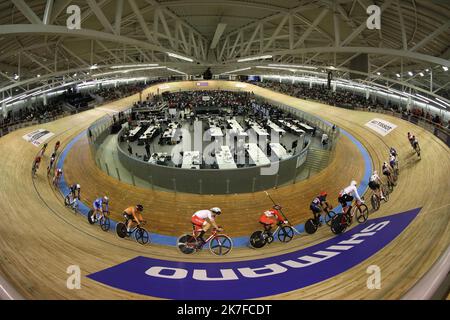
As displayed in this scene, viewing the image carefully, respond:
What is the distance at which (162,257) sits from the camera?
19.7 ft

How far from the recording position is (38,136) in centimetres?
1526

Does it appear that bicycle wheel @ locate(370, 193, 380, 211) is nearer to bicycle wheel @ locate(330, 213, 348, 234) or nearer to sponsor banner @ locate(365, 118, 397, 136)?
bicycle wheel @ locate(330, 213, 348, 234)

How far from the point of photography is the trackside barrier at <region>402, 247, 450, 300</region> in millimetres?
1566

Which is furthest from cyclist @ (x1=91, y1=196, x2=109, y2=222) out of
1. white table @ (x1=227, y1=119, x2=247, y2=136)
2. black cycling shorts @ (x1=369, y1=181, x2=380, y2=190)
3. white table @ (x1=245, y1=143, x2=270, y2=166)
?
white table @ (x1=227, y1=119, x2=247, y2=136)

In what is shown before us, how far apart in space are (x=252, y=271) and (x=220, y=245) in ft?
3.64

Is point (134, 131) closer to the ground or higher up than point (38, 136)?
higher up

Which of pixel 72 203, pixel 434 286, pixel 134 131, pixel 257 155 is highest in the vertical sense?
pixel 134 131

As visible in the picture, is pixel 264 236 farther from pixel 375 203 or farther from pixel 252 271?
pixel 375 203

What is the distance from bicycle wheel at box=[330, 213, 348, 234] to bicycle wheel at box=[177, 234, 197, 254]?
11.1 ft

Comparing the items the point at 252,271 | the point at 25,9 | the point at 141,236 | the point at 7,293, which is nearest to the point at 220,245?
the point at 252,271

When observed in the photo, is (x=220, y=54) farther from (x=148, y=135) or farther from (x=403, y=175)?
(x=403, y=175)

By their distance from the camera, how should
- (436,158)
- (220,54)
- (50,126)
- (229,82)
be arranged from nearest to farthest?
(436,158) < (50,126) < (220,54) < (229,82)
